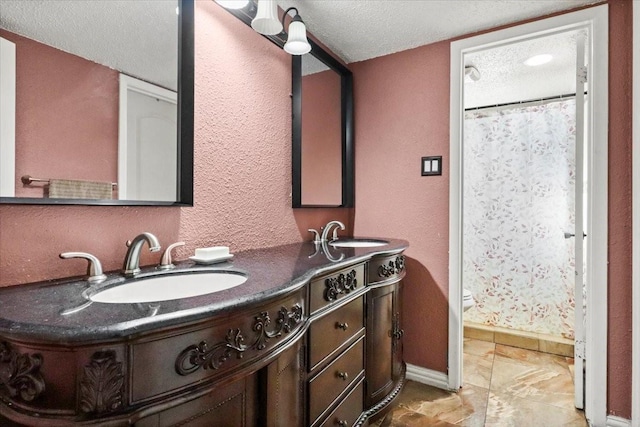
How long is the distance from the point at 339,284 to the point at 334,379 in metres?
0.37

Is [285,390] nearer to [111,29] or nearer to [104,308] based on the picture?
[104,308]

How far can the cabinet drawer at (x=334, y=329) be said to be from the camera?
1.16m

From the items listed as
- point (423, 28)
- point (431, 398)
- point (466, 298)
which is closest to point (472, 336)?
point (466, 298)

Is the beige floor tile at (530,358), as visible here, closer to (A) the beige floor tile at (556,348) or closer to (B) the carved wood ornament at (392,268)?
(A) the beige floor tile at (556,348)

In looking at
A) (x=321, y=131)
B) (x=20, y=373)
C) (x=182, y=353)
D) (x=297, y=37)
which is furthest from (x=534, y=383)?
(x=20, y=373)

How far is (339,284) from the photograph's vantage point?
1.30 meters

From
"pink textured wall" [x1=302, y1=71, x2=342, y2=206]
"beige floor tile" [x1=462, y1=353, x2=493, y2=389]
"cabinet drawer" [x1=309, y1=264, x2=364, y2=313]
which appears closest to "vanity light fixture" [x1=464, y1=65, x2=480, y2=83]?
"pink textured wall" [x1=302, y1=71, x2=342, y2=206]

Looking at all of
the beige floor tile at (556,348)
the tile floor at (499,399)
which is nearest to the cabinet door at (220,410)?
the tile floor at (499,399)

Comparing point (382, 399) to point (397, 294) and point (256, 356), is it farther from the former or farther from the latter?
point (256, 356)

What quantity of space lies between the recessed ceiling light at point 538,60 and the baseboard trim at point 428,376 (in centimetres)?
218

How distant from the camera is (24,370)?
56 cm

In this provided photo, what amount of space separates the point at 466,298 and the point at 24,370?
98.7 inches

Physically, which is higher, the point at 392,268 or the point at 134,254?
the point at 134,254

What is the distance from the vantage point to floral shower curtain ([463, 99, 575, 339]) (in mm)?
2707
